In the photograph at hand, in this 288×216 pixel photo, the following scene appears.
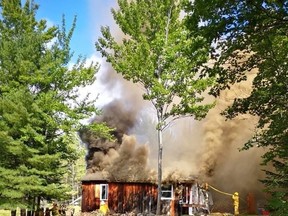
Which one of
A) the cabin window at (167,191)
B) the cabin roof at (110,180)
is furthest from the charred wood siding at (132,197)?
the cabin window at (167,191)

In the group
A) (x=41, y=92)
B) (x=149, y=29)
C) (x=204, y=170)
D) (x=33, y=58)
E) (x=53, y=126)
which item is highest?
(x=149, y=29)

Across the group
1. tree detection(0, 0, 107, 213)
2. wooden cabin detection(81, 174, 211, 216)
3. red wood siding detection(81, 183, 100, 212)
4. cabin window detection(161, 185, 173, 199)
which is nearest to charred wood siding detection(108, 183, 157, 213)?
wooden cabin detection(81, 174, 211, 216)

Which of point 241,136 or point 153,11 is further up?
point 153,11

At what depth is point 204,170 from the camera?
119ft

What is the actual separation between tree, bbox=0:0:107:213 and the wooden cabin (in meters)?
7.70

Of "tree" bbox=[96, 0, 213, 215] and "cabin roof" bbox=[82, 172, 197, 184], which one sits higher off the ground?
"tree" bbox=[96, 0, 213, 215]

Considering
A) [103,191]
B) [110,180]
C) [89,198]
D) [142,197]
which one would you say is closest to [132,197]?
[142,197]

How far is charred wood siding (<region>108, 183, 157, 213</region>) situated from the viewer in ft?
111

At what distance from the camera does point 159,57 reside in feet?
93.7

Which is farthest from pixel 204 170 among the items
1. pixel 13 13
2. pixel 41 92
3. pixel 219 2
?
pixel 219 2

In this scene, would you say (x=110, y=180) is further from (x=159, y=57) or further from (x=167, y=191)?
(x=159, y=57)

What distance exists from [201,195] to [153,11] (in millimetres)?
15709

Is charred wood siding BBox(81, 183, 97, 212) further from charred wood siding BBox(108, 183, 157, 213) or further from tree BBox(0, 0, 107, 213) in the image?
tree BBox(0, 0, 107, 213)

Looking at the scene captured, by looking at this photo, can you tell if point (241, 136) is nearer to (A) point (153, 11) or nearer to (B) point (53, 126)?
(A) point (153, 11)
